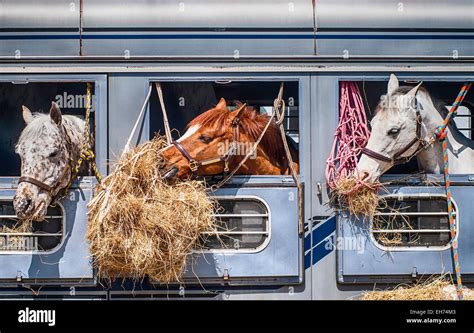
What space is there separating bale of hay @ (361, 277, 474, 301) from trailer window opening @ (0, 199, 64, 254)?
7.73 ft

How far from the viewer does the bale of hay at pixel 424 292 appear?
5.41 metres

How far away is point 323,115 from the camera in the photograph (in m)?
5.61

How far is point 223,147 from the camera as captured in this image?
5.50m

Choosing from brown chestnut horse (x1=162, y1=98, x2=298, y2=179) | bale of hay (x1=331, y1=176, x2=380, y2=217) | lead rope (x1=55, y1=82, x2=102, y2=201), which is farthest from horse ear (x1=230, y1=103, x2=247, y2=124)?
lead rope (x1=55, y1=82, x2=102, y2=201)

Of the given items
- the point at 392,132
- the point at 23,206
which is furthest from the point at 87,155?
the point at 392,132

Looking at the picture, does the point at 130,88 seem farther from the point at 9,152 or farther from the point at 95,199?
the point at 9,152

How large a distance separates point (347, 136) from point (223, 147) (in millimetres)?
954

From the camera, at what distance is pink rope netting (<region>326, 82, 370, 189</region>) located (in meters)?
5.55

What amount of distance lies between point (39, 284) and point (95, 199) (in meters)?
0.83

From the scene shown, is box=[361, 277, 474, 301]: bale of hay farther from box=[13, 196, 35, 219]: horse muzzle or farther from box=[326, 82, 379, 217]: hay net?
box=[13, 196, 35, 219]: horse muzzle

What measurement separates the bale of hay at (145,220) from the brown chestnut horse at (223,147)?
0.40ft
